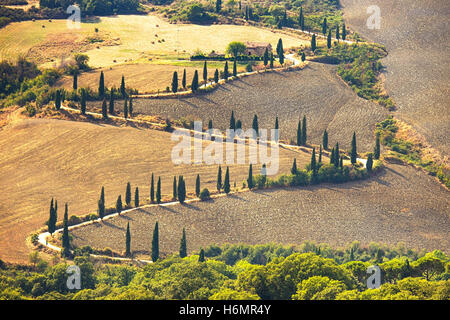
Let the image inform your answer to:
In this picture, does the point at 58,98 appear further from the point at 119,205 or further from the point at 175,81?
the point at 119,205

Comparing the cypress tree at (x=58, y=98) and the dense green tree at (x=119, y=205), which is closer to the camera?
the dense green tree at (x=119, y=205)

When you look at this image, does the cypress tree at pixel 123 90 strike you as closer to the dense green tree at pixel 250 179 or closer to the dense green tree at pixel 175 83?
the dense green tree at pixel 175 83

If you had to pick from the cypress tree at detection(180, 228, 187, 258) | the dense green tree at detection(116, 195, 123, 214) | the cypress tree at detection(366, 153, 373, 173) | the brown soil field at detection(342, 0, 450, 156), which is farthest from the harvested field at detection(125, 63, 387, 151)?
the cypress tree at detection(180, 228, 187, 258)

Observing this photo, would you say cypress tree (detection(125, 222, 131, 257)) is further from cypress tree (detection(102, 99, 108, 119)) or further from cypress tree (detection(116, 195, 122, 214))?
cypress tree (detection(102, 99, 108, 119))

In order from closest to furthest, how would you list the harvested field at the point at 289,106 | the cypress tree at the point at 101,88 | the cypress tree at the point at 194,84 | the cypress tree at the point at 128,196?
1. the cypress tree at the point at 128,196
2. the harvested field at the point at 289,106
3. the cypress tree at the point at 101,88
4. the cypress tree at the point at 194,84

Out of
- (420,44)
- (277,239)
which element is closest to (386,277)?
(277,239)

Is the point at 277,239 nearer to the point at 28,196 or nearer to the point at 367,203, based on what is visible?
the point at 367,203

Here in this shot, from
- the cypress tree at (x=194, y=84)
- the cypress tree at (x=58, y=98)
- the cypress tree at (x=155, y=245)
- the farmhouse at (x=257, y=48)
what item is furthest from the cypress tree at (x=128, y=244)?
the farmhouse at (x=257, y=48)

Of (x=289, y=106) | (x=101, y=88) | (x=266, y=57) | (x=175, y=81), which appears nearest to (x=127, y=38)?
(x=266, y=57)
